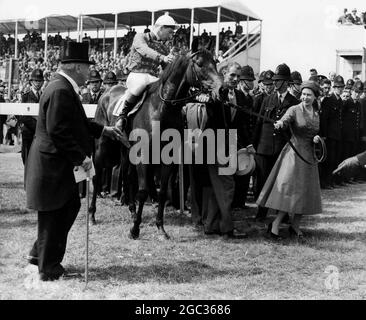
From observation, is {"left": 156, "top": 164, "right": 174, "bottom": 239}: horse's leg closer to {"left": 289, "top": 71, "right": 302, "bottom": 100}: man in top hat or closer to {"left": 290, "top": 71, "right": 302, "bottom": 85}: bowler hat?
{"left": 289, "top": 71, "right": 302, "bottom": 100}: man in top hat

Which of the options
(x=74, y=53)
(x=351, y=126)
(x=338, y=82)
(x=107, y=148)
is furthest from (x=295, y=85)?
(x=74, y=53)

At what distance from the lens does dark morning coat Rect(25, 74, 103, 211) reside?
522cm

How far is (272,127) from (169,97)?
206 centimetres

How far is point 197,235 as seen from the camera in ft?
26.0

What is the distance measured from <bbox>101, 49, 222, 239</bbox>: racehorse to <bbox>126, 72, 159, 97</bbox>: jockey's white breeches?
0.11 m

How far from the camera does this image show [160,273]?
19.5 ft

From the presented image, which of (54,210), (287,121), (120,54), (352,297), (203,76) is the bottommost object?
(352,297)

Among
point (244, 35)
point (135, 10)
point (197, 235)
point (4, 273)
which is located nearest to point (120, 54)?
point (135, 10)

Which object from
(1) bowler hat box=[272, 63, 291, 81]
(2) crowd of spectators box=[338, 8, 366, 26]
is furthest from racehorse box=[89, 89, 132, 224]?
(2) crowd of spectators box=[338, 8, 366, 26]

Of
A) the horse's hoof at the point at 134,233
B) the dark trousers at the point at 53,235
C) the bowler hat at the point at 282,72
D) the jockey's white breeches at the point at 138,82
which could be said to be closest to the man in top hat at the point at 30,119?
the jockey's white breeches at the point at 138,82

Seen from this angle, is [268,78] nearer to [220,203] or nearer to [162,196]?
[220,203]
